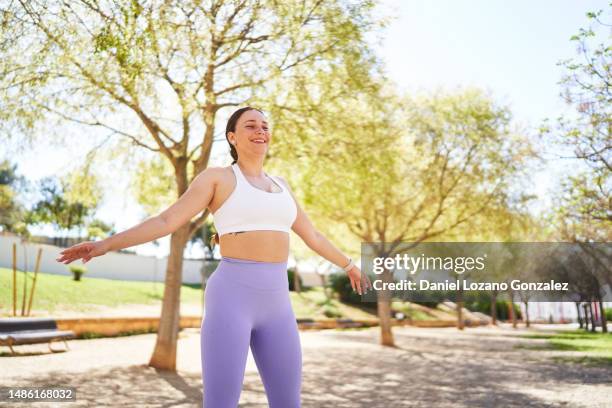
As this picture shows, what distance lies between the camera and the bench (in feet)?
40.0

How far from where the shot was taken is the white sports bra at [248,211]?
2838 millimetres

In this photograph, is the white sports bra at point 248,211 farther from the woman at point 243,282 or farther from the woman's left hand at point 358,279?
the woman's left hand at point 358,279

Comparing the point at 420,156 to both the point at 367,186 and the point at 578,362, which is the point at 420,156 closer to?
the point at 367,186

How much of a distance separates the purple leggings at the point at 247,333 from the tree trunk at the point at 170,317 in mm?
8791

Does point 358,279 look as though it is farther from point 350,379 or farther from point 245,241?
point 350,379

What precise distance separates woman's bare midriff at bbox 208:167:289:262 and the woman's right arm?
0.05 m

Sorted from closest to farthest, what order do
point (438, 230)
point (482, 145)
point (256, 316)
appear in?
point (256, 316), point (482, 145), point (438, 230)

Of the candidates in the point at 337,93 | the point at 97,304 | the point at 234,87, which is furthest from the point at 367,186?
the point at 97,304

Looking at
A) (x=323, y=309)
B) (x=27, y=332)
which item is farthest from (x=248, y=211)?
(x=323, y=309)

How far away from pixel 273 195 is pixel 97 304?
22.3 m

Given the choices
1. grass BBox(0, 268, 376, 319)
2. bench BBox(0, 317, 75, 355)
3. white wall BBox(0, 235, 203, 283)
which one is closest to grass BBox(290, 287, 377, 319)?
grass BBox(0, 268, 376, 319)

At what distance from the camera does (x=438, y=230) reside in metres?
22.5

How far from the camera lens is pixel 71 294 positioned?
909 inches

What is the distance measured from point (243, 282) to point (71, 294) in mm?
22484
